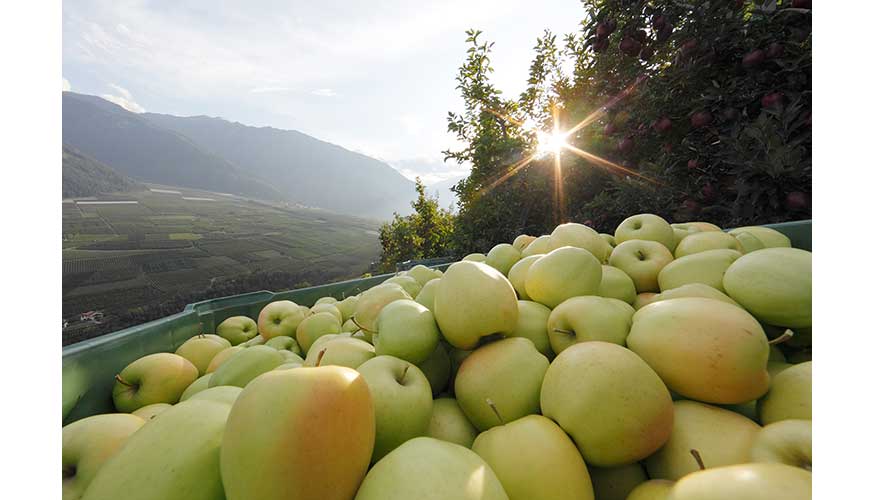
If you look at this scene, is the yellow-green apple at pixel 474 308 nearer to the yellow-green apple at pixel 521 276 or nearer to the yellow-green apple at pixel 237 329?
the yellow-green apple at pixel 521 276

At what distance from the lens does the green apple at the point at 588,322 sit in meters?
1.25

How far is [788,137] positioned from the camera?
271 cm

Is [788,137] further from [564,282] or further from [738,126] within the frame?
[564,282]

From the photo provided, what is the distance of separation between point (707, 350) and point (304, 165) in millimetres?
134040

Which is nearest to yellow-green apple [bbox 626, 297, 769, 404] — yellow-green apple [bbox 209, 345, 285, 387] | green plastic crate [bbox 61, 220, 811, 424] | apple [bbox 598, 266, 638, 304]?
apple [bbox 598, 266, 638, 304]

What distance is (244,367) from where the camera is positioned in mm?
1439

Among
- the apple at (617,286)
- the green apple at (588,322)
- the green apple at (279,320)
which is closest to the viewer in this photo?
the green apple at (588,322)

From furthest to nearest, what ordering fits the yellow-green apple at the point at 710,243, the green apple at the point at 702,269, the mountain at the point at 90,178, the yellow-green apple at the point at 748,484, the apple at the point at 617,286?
the mountain at the point at 90,178, the yellow-green apple at the point at 710,243, the apple at the point at 617,286, the green apple at the point at 702,269, the yellow-green apple at the point at 748,484

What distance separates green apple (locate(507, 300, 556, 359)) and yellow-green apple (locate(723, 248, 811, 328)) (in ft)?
2.38

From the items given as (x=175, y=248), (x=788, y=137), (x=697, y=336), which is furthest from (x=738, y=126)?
(x=175, y=248)

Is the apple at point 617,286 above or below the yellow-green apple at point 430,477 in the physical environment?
above

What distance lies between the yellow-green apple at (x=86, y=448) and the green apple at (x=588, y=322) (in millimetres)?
1359

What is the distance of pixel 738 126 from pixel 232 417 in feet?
13.3

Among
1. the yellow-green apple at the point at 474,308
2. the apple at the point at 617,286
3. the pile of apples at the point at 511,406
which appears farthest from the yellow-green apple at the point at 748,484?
the apple at the point at 617,286
